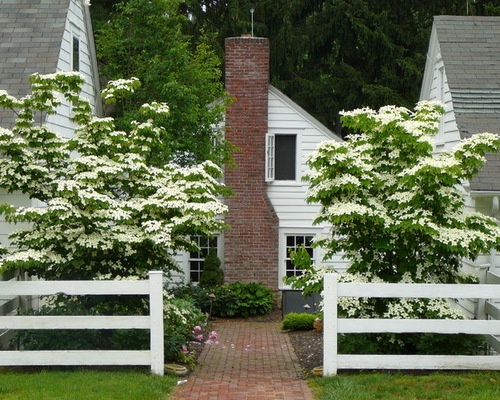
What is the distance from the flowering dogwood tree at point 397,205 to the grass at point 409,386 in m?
1.02

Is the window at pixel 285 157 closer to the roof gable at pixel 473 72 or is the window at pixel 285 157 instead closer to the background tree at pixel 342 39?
the roof gable at pixel 473 72

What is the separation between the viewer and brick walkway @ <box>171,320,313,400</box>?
957 centimetres

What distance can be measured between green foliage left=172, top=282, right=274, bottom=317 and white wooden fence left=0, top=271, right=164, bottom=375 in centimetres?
849

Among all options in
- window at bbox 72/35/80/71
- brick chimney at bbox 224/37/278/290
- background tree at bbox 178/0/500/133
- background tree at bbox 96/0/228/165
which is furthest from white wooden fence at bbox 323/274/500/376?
background tree at bbox 178/0/500/133

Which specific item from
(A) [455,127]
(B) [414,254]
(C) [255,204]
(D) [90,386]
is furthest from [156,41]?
(D) [90,386]

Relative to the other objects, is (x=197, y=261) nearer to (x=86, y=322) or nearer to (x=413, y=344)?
(x=413, y=344)

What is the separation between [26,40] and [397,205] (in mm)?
8487

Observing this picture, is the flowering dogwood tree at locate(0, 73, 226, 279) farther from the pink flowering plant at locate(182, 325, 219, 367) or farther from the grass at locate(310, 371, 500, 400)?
the grass at locate(310, 371, 500, 400)

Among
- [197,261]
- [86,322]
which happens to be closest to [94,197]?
[86,322]

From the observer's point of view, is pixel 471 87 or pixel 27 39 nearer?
pixel 471 87

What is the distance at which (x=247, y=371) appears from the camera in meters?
11.3

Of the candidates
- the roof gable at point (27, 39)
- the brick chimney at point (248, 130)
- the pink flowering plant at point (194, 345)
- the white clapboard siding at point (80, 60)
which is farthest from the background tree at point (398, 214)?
the brick chimney at point (248, 130)

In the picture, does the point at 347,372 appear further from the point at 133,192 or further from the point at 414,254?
the point at 133,192

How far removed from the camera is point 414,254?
11.4m
